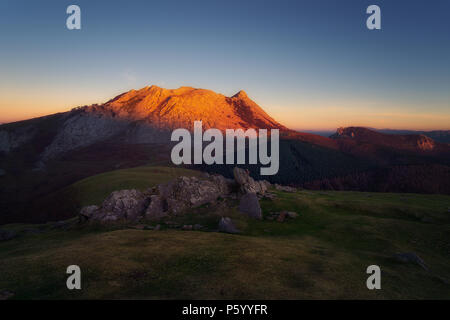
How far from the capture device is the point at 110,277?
1553 cm

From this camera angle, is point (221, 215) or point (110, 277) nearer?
point (110, 277)

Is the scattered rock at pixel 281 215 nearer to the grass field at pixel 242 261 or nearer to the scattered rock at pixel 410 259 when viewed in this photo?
the grass field at pixel 242 261

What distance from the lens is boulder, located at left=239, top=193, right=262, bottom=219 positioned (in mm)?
34491

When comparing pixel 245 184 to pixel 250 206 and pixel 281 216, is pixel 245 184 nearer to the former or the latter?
pixel 250 206

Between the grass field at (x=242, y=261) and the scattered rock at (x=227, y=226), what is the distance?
121 cm

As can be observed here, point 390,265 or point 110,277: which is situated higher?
point 110,277

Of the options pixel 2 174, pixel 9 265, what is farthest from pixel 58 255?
pixel 2 174

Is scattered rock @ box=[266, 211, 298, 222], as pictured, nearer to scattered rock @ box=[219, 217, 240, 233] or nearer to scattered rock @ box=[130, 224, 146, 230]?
scattered rock @ box=[219, 217, 240, 233]

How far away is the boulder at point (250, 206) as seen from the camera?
3449cm

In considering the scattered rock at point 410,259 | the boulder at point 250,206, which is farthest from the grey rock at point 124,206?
the scattered rock at point 410,259

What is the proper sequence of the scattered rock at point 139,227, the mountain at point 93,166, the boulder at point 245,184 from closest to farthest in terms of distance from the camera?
1. the scattered rock at point 139,227
2. the boulder at point 245,184
3. the mountain at point 93,166

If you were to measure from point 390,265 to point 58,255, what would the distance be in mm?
27263

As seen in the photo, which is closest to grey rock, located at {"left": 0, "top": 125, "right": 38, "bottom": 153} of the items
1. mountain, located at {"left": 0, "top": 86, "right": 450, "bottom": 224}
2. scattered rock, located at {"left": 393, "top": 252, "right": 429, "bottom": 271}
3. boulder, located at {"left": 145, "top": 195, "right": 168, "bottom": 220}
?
mountain, located at {"left": 0, "top": 86, "right": 450, "bottom": 224}
